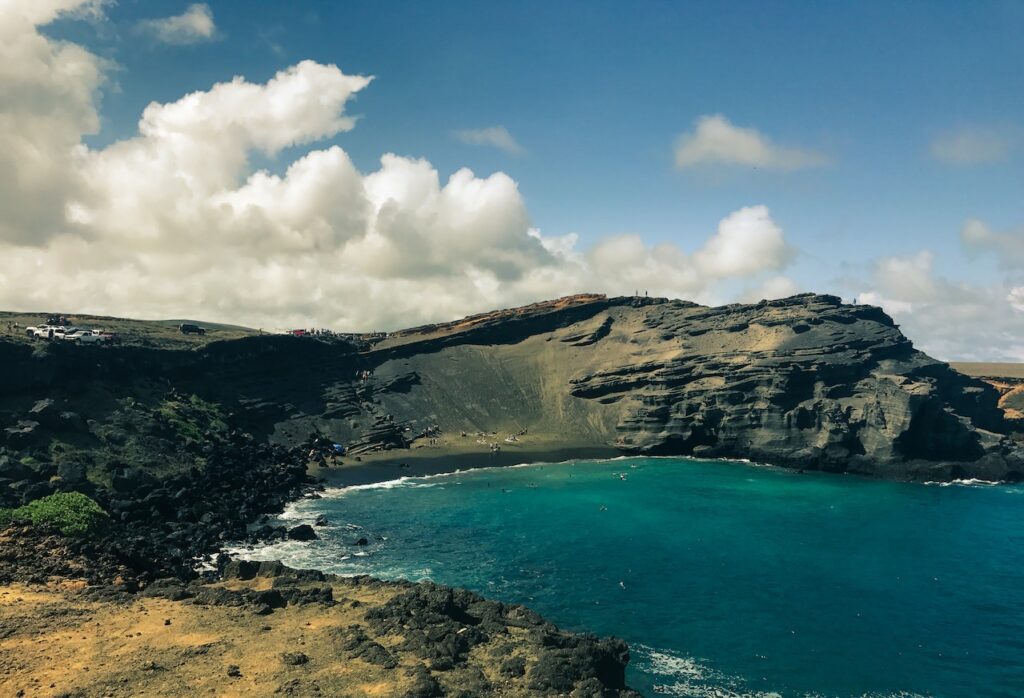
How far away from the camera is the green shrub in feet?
173

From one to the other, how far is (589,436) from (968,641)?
9726 centimetres

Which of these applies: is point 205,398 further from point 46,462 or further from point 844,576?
point 844,576

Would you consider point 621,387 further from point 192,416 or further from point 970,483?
point 192,416

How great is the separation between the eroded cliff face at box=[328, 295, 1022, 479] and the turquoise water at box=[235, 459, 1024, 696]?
46.9 ft

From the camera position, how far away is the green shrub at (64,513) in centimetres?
5266

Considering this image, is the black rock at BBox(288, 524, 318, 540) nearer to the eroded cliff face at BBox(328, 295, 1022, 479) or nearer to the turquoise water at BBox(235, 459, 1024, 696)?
the turquoise water at BBox(235, 459, 1024, 696)

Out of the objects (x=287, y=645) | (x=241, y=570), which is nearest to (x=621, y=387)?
(x=241, y=570)

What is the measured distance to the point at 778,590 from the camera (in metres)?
52.5

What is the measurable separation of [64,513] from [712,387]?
387 feet

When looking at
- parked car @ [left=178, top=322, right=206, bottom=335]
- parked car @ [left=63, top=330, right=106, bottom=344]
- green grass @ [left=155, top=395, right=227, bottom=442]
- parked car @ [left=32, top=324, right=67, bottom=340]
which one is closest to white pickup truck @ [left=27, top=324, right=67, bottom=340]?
parked car @ [left=32, top=324, right=67, bottom=340]

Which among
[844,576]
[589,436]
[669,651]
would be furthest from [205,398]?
[844,576]

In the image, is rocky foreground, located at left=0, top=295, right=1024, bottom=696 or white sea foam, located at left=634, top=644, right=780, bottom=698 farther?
white sea foam, located at left=634, top=644, right=780, bottom=698

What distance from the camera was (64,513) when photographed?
5481cm

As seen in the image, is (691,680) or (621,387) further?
(621,387)
